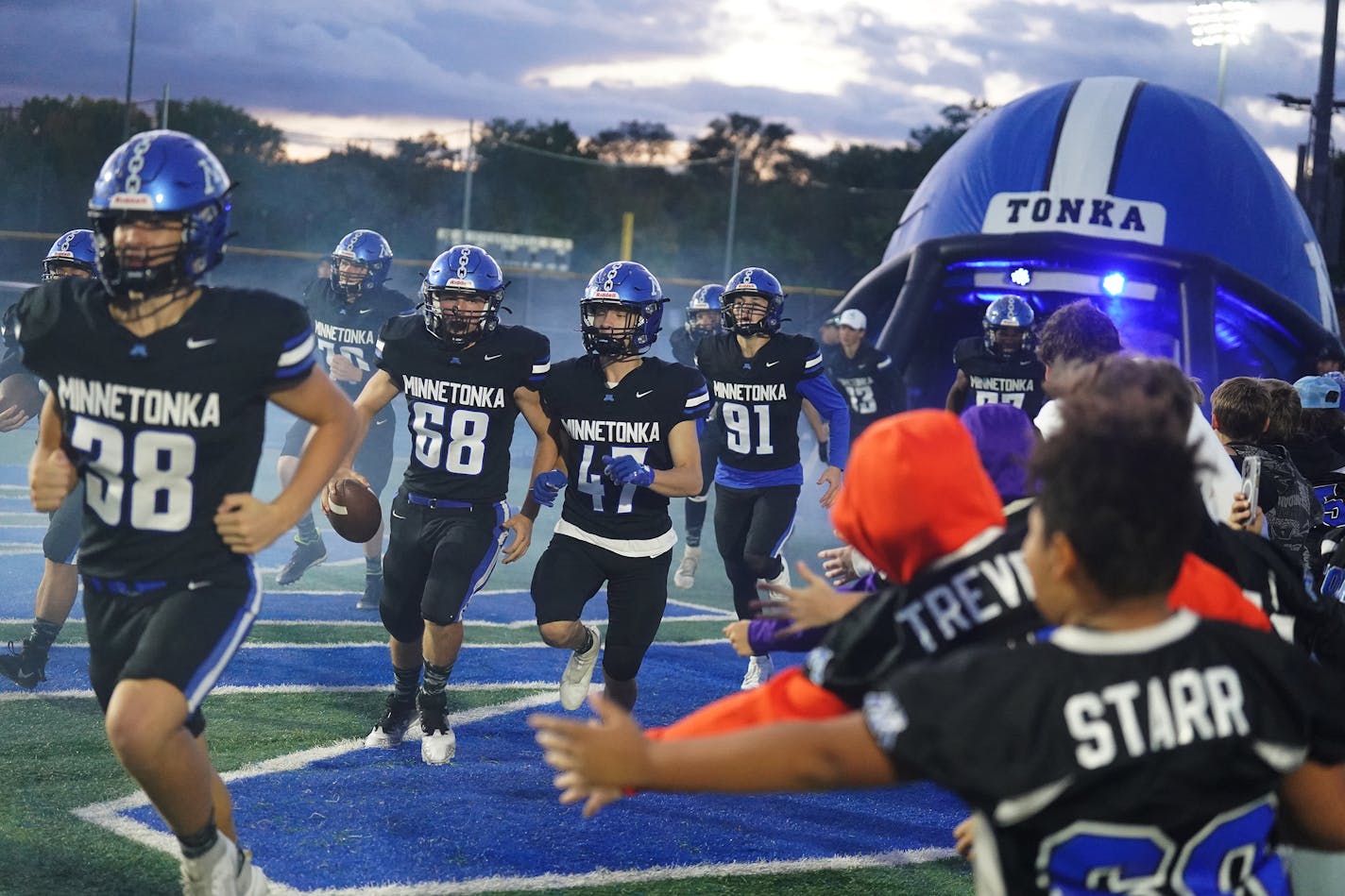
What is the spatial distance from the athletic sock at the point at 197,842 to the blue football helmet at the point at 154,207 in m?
1.33

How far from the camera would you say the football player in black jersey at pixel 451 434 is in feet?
18.2

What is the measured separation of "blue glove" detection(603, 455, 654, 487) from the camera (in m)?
5.30

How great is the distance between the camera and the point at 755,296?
7789 millimetres

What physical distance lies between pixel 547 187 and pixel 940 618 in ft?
110

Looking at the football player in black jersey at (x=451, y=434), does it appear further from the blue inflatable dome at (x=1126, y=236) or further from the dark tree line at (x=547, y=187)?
the dark tree line at (x=547, y=187)

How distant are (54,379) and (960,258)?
35.4 ft

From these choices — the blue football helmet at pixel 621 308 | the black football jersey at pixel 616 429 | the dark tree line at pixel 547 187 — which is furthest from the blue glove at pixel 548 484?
the dark tree line at pixel 547 187

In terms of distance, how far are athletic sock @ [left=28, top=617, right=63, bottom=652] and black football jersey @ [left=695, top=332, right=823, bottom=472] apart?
139 inches

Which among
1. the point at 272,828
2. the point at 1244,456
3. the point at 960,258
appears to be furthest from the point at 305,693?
the point at 960,258

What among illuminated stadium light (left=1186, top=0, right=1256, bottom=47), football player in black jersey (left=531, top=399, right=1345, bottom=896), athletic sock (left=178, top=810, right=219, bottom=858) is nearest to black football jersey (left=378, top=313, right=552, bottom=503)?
athletic sock (left=178, top=810, right=219, bottom=858)

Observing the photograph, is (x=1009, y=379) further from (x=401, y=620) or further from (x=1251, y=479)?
(x=401, y=620)

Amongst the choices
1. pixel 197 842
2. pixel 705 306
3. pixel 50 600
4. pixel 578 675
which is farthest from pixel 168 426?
pixel 705 306

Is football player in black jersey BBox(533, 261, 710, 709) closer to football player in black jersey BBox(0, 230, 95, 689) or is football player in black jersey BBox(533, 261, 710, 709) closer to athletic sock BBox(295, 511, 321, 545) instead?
football player in black jersey BBox(0, 230, 95, 689)

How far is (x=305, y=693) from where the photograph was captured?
6230 millimetres
